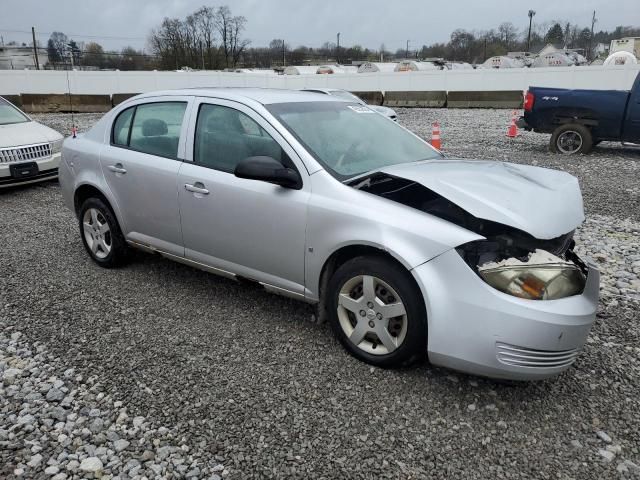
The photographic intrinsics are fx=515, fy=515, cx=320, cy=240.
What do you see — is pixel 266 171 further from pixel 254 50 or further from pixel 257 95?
pixel 254 50

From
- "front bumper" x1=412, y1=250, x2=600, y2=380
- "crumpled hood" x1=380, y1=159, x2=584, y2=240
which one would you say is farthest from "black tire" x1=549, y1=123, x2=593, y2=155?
"front bumper" x1=412, y1=250, x2=600, y2=380

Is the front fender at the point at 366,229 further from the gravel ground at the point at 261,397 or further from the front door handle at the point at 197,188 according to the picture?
the front door handle at the point at 197,188

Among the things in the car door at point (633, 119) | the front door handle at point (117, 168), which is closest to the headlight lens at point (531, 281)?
the front door handle at point (117, 168)

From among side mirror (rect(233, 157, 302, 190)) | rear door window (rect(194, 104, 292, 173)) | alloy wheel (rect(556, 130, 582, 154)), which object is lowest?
alloy wheel (rect(556, 130, 582, 154))

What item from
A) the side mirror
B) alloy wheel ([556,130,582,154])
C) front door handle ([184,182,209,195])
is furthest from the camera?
alloy wheel ([556,130,582,154])

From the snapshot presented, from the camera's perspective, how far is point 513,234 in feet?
9.77

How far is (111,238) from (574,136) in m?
10.1

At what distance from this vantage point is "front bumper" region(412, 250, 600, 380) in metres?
2.64

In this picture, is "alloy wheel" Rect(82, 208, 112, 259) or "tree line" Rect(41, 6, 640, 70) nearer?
"alloy wheel" Rect(82, 208, 112, 259)

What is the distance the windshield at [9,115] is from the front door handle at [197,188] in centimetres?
686

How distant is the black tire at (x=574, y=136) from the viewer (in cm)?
1099

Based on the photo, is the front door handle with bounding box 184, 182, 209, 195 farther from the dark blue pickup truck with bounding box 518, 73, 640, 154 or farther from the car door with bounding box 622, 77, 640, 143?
the car door with bounding box 622, 77, 640, 143

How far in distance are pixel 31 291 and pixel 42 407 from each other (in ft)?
6.21

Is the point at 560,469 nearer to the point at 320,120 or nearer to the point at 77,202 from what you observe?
the point at 320,120
